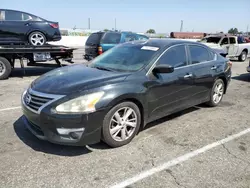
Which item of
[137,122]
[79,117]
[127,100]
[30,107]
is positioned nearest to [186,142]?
[137,122]

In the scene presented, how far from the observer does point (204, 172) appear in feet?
10.0

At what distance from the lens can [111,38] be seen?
10656mm

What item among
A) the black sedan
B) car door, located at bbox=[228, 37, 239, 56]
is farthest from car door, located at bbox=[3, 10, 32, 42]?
car door, located at bbox=[228, 37, 239, 56]

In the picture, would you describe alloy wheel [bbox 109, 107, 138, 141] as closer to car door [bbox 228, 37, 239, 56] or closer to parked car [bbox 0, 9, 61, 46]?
parked car [bbox 0, 9, 61, 46]

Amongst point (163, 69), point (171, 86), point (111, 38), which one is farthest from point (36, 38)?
point (163, 69)

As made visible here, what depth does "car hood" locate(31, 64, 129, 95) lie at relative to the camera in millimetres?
3350

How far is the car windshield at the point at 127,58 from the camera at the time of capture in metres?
4.10

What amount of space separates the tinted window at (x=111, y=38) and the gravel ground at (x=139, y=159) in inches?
247

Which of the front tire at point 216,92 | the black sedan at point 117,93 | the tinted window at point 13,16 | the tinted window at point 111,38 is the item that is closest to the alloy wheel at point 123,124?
the black sedan at point 117,93

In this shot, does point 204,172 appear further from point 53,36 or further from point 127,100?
point 53,36

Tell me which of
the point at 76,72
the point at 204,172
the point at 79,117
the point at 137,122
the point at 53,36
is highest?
the point at 53,36

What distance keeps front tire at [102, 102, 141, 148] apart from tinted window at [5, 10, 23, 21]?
7.99 m

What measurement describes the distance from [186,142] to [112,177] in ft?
4.87

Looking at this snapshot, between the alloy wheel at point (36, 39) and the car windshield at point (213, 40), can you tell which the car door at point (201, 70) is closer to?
the alloy wheel at point (36, 39)
